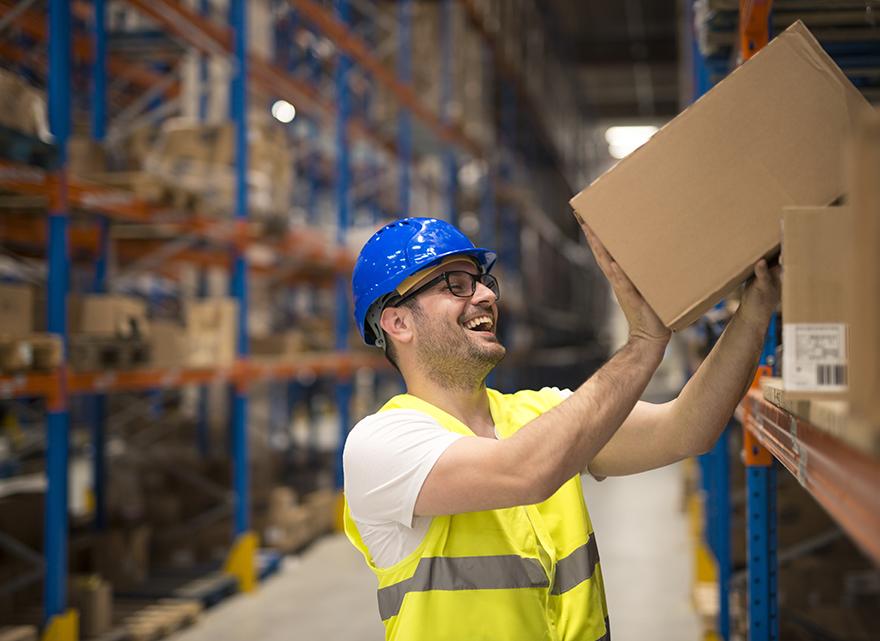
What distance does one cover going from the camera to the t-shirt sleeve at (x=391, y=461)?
90.1 inches

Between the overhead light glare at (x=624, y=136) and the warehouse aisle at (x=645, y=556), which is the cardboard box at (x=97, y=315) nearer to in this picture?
the warehouse aisle at (x=645, y=556)

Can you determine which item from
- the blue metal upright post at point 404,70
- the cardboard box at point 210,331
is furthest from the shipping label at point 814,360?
the blue metal upright post at point 404,70

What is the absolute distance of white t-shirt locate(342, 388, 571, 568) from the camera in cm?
229

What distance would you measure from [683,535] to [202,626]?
4.65 metres

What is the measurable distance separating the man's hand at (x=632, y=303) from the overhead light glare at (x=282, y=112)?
9.25m

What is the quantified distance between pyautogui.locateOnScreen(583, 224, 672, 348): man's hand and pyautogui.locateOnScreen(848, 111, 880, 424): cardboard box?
965 mm

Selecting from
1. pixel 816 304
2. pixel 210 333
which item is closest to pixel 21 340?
pixel 210 333

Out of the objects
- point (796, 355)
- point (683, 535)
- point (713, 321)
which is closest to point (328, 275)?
point (683, 535)

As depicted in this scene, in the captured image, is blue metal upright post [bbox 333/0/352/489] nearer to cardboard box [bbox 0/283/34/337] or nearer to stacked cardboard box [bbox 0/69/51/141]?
cardboard box [bbox 0/283/34/337]

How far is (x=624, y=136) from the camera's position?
32.3m

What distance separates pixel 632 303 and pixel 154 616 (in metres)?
4.69

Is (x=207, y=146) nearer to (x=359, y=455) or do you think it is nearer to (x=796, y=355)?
(x=359, y=455)

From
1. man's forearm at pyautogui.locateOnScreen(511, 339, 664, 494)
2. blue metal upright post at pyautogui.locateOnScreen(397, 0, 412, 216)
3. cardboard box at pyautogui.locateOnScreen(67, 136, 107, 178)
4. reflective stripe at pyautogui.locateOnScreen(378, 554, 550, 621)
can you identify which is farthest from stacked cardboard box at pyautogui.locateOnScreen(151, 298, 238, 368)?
man's forearm at pyautogui.locateOnScreen(511, 339, 664, 494)

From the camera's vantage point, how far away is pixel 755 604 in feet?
10.2
